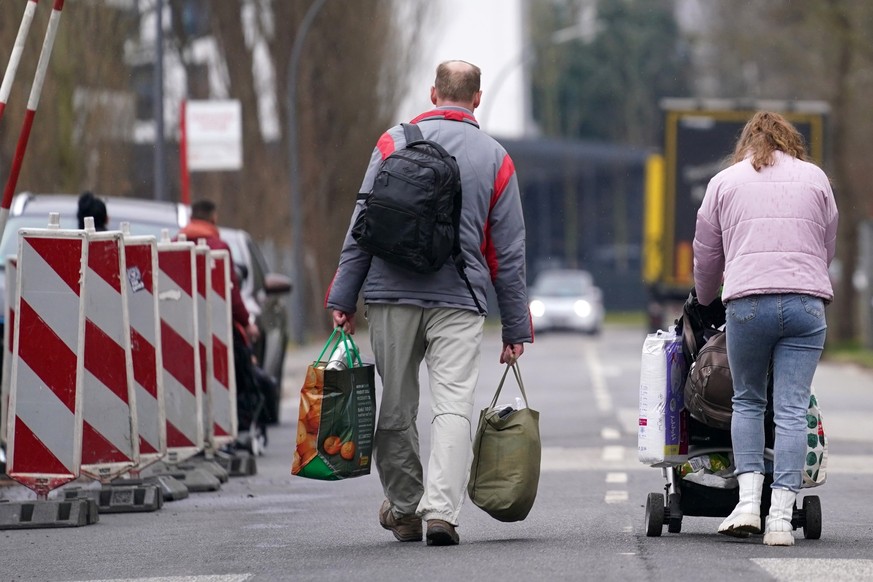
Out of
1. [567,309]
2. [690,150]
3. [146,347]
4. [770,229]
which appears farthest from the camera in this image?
[567,309]

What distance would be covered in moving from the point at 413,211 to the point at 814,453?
1850 millimetres

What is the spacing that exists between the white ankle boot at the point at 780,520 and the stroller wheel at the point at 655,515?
0.49 meters

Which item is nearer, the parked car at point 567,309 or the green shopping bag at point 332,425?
the green shopping bag at point 332,425

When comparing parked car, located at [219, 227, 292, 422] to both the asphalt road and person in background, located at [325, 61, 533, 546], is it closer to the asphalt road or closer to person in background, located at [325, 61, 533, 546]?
the asphalt road

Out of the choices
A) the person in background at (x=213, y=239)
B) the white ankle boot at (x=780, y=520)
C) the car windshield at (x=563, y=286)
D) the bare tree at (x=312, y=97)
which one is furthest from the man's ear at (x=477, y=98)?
the car windshield at (x=563, y=286)

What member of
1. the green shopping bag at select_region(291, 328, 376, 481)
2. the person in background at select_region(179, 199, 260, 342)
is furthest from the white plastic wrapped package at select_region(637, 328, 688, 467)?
the person in background at select_region(179, 199, 260, 342)

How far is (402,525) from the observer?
7688mm

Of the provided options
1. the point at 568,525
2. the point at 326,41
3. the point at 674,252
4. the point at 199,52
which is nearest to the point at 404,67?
the point at 326,41

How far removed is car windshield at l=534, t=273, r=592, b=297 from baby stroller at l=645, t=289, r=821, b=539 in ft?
127

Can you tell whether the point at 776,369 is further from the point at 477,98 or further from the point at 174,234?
the point at 174,234

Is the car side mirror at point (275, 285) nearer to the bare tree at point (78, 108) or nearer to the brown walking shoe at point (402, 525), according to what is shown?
the brown walking shoe at point (402, 525)

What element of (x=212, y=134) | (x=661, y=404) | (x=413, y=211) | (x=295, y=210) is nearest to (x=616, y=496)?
(x=661, y=404)

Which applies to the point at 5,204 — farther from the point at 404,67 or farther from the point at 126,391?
the point at 404,67

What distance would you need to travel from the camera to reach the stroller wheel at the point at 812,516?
746 cm
